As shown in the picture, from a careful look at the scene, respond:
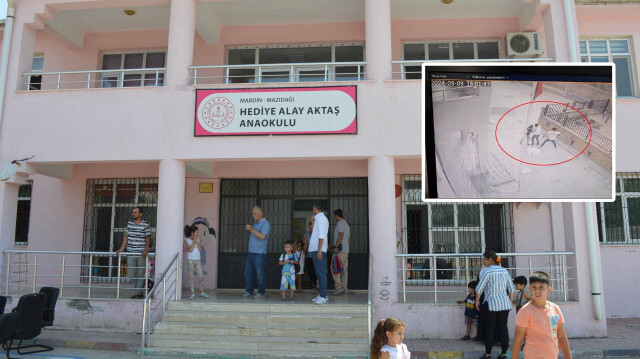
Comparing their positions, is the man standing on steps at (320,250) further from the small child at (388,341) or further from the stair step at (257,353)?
the small child at (388,341)

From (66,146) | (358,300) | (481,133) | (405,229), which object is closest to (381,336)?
(481,133)

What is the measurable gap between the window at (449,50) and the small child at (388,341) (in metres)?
8.18

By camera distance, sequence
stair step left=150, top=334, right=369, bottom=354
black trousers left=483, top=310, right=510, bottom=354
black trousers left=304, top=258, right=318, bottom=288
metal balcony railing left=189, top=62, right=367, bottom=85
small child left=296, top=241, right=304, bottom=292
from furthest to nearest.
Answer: metal balcony railing left=189, top=62, right=367, bottom=85 → black trousers left=304, top=258, right=318, bottom=288 → small child left=296, top=241, right=304, bottom=292 → stair step left=150, top=334, right=369, bottom=354 → black trousers left=483, top=310, right=510, bottom=354

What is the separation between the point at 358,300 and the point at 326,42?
19.4ft

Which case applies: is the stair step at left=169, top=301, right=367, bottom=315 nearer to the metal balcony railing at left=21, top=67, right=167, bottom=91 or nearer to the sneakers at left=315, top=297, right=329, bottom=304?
the sneakers at left=315, top=297, right=329, bottom=304

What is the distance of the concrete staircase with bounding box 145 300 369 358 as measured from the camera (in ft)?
23.2

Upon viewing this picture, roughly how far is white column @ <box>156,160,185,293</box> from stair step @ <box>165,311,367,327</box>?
2.60 ft

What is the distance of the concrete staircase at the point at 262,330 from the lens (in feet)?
23.2

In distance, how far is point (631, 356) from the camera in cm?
716

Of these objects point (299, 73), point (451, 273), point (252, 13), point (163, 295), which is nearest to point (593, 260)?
point (451, 273)

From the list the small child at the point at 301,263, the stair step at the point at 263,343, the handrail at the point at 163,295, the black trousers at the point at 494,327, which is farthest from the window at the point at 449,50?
the handrail at the point at 163,295

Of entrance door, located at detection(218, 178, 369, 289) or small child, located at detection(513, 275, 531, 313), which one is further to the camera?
entrance door, located at detection(218, 178, 369, 289)

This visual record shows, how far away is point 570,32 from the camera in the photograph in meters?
8.59

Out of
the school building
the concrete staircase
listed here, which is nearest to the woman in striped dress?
the school building
